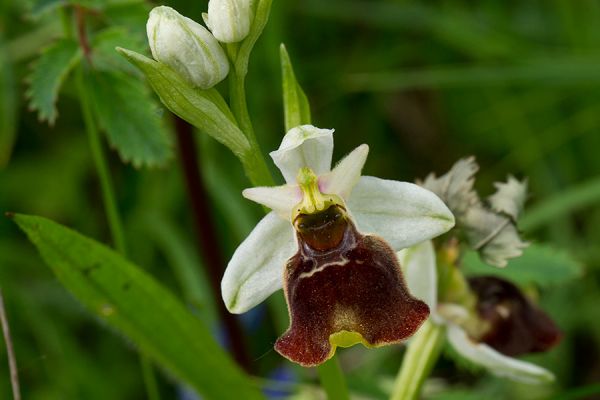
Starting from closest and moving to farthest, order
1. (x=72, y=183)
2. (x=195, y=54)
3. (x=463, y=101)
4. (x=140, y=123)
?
(x=195, y=54) < (x=140, y=123) < (x=72, y=183) < (x=463, y=101)

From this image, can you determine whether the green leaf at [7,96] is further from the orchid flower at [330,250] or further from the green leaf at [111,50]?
the orchid flower at [330,250]

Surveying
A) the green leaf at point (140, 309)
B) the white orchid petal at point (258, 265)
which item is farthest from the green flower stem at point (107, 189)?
the white orchid petal at point (258, 265)

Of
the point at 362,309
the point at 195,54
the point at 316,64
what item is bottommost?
the point at 316,64

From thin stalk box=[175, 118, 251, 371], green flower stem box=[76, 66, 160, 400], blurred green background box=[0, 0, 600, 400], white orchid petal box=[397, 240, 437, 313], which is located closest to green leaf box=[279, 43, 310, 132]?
white orchid petal box=[397, 240, 437, 313]

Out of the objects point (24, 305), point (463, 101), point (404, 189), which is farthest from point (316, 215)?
point (463, 101)

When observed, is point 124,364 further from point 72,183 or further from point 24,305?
point 72,183

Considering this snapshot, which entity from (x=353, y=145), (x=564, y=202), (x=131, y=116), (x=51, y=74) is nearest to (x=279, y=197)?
(x=131, y=116)

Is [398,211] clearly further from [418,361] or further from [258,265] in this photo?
[418,361]
